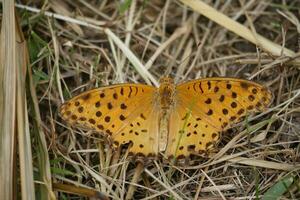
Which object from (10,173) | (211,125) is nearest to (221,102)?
(211,125)

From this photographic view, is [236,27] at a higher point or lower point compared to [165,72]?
higher

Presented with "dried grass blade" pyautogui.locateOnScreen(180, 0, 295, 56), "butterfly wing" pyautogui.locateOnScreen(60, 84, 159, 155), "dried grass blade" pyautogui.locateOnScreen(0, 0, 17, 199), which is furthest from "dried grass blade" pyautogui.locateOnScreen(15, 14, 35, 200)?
"dried grass blade" pyautogui.locateOnScreen(180, 0, 295, 56)

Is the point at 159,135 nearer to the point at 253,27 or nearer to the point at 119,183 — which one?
the point at 119,183

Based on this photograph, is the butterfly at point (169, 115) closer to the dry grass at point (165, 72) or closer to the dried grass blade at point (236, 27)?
the dry grass at point (165, 72)

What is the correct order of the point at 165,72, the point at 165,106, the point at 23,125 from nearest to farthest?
the point at 23,125 → the point at 165,106 → the point at 165,72

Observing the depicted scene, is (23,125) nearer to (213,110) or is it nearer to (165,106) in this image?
(165,106)

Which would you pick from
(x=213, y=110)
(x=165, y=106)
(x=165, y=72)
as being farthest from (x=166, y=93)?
(x=165, y=72)
